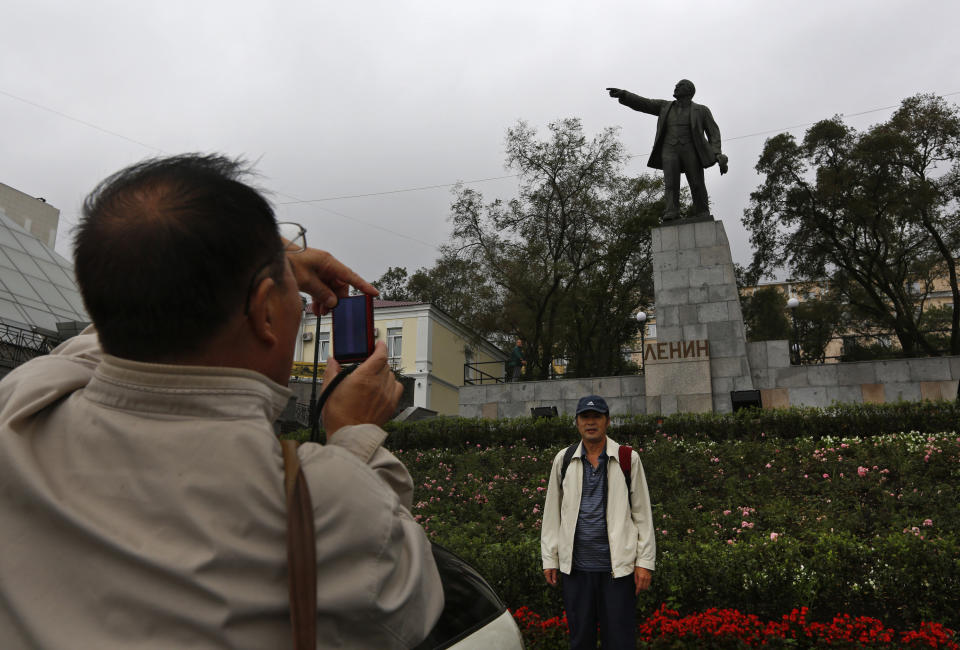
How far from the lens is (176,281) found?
0.99 metres

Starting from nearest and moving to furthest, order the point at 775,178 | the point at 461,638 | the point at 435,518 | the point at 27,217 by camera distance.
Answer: the point at 461,638 → the point at 435,518 → the point at 775,178 → the point at 27,217

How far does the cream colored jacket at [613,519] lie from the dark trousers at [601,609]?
0.10 meters

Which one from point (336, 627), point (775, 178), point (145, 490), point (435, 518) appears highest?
point (775, 178)

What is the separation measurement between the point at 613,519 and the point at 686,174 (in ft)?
40.4

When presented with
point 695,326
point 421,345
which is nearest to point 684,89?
point 695,326

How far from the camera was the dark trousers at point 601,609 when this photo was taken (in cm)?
415

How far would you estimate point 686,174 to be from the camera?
49.9 ft

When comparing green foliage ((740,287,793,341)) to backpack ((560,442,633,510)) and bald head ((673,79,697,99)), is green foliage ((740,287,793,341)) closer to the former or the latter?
bald head ((673,79,697,99))

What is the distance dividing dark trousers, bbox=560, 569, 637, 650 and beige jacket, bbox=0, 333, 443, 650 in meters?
3.53

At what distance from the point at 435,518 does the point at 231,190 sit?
7789 mm

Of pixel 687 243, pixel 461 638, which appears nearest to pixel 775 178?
pixel 687 243

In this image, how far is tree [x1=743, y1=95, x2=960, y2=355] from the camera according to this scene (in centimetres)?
2334

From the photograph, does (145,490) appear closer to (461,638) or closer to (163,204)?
(163,204)

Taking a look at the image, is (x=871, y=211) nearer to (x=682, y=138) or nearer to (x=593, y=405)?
(x=682, y=138)
